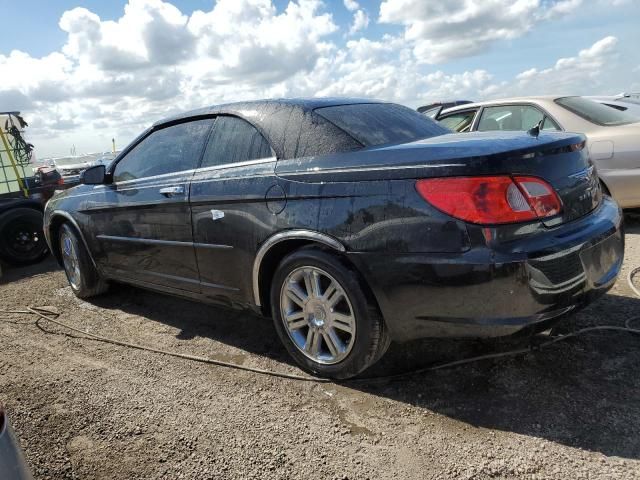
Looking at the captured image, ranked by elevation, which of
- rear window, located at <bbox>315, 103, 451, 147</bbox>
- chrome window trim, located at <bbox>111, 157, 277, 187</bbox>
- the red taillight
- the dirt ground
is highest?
rear window, located at <bbox>315, 103, 451, 147</bbox>

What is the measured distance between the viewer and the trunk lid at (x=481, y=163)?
2230mm

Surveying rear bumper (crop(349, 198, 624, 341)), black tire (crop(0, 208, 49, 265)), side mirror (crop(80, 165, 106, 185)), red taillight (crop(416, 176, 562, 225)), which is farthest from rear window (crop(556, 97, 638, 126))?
black tire (crop(0, 208, 49, 265))

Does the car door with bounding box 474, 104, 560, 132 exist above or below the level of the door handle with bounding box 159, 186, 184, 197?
below

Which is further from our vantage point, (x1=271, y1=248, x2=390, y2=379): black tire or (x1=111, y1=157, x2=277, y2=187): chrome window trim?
(x1=111, y1=157, x2=277, y2=187): chrome window trim

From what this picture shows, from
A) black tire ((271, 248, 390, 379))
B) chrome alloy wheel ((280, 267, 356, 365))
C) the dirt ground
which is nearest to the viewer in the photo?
the dirt ground

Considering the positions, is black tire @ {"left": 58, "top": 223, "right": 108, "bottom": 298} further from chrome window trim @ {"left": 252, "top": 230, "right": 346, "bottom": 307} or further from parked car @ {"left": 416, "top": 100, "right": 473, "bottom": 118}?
parked car @ {"left": 416, "top": 100, "right": 473, "bottom": 118}

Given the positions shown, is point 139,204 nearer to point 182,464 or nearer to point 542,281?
point 182,464

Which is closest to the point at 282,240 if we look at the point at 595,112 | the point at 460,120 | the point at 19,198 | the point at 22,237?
the point at 595,112

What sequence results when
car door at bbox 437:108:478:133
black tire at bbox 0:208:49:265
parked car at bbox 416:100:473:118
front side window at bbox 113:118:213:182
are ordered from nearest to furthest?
front side window at bbox 113:118:213:182 < black tire at bbox 0:208:49:265 < car door at bbox 437:108:478:133 < parked car at bbox 416:100:473:118

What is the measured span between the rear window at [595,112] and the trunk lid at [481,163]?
3200 millimetres

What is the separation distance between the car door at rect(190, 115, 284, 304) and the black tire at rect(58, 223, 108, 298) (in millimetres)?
1751

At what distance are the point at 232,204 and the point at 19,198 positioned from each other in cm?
520

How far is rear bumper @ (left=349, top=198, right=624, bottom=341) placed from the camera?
7.10ft

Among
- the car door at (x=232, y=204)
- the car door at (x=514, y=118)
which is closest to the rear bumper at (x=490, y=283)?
the car door at (x=232, y=204)
